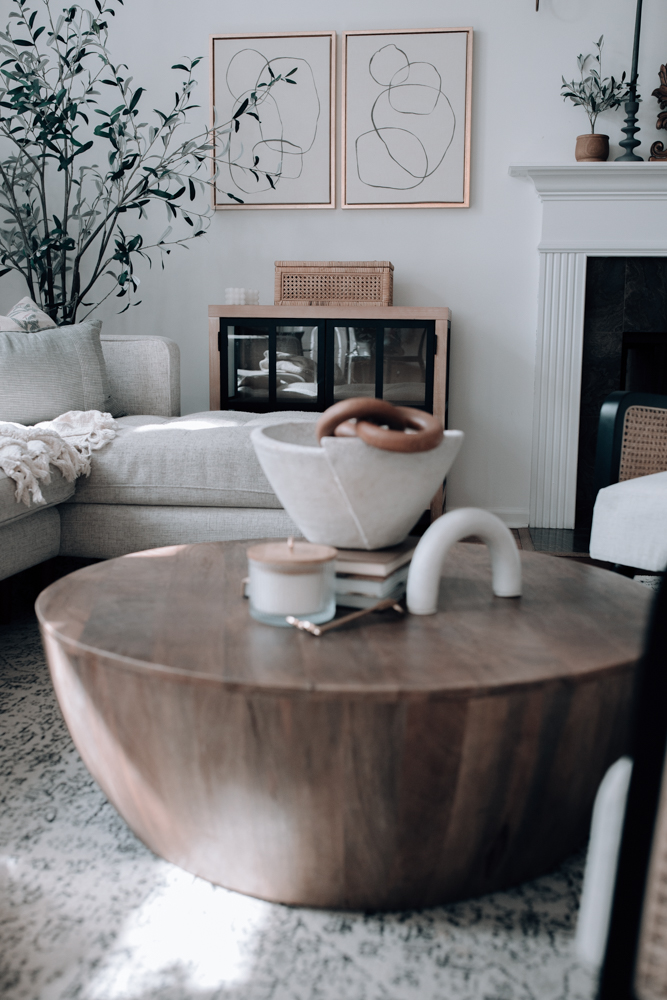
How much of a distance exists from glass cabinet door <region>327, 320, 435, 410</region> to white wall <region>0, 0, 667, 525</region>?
373mm

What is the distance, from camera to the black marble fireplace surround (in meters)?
3.26

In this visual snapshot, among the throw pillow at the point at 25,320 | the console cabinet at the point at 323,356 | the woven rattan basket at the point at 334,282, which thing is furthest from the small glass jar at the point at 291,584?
the woven rattan basket at the point at 334,282

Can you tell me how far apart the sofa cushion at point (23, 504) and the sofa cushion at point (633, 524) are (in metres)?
1.34

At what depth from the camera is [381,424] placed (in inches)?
41.8

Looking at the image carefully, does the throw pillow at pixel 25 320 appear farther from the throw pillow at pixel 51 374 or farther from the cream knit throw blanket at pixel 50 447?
the cream knit throw blanket at pixel 50 447

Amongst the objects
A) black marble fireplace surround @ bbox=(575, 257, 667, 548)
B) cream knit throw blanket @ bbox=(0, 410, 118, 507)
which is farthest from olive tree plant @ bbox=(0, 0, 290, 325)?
black marble fireplace surround @ bbox=(575, 257, 667, 548)

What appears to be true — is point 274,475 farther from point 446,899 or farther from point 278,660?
point 446,899

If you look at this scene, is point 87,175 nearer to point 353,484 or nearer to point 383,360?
point 383,360

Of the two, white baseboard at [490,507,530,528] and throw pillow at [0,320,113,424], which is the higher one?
throw pillow at [0,320,113,424]

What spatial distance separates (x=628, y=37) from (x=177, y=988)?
360cm

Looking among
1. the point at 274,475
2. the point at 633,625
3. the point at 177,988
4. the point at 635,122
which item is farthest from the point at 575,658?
the point at 635,122

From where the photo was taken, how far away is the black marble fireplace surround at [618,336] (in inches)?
128

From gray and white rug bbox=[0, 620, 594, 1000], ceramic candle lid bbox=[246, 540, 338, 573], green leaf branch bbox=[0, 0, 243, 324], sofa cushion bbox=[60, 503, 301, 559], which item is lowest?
gray and white rug bbox=[0, 620, 594, 1000]

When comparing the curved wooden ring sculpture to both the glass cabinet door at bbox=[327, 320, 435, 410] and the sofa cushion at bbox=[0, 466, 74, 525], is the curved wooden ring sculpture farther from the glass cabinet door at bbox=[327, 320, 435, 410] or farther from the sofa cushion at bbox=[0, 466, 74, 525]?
the glass cabinet door at bbox=[327, 320, 435, 410]
